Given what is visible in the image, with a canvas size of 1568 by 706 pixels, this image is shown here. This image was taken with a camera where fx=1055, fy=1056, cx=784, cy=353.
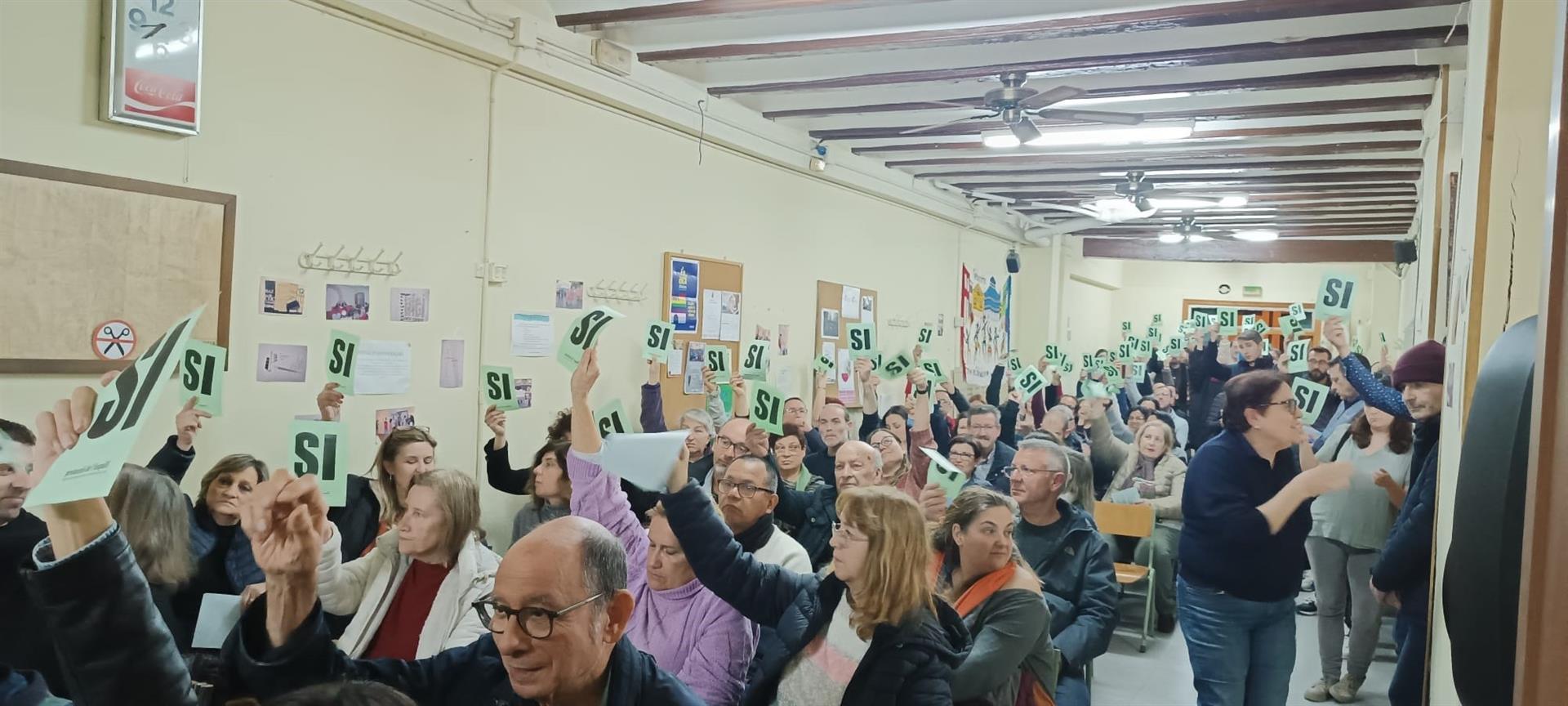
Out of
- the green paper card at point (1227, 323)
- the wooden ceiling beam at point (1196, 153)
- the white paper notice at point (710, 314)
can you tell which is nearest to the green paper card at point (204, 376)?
the white paper notice at point (710, 314)

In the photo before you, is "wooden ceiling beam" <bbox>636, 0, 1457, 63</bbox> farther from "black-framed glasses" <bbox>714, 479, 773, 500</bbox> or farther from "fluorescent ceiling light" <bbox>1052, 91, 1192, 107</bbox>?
"black-framed glasses" <bbox>714, 479, 773, 500</bbox>

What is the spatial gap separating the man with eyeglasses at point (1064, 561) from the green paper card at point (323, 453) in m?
1.94

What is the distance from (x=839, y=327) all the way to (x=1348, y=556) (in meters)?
4.30

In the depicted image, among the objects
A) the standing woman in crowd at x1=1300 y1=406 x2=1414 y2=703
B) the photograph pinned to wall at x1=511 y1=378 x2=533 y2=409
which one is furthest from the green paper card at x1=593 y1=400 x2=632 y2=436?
the standing woman in crowd at x1=1300 y1=406 x2=1414 y2=703

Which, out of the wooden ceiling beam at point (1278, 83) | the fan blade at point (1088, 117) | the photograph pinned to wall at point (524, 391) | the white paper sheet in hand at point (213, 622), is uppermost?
the wooden ceiling beam at point (1278, 83)

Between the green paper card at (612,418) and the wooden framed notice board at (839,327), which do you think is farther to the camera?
the wooden framed notice board at (839,327)

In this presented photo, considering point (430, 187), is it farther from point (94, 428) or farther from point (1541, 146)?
point (1541, 146)

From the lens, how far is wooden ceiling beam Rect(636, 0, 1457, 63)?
4543 millimetres

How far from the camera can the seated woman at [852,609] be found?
222 centimetres

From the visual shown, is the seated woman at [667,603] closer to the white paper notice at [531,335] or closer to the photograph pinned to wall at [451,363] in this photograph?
the photograph pinned to wall at [451,363]

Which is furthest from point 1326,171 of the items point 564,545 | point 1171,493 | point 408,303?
point 564,545

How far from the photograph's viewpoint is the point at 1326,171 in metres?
8.36

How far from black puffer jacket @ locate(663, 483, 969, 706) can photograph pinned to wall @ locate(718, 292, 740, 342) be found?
4.14 meters

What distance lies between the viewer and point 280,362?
→ 4027 mm
